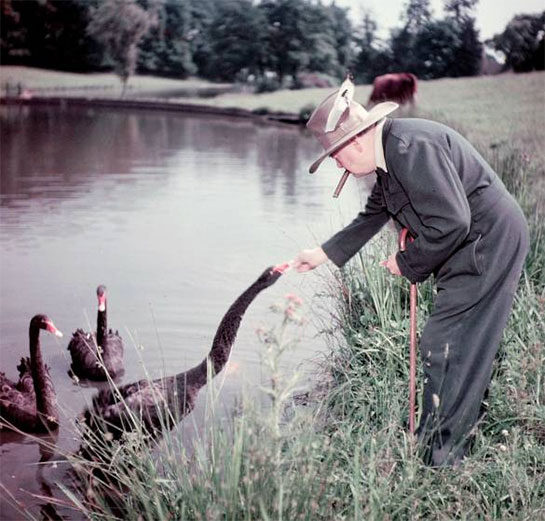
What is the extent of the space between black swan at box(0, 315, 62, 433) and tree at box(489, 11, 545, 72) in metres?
5.01

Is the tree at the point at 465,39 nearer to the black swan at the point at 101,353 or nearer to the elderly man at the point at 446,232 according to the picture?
the black swan at the point at 101,353

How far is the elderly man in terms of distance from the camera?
238cm

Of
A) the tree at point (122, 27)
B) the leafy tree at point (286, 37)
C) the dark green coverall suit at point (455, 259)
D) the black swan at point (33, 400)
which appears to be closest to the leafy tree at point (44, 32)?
the tree at point (122, 27)

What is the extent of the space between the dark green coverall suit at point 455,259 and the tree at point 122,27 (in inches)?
540

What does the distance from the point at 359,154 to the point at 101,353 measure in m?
2.83

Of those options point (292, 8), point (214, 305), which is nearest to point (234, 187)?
point (292, 8)

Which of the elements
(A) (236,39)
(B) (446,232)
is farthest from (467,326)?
(A) (236,39)

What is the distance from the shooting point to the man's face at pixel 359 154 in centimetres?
250

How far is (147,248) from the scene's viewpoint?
775 centimetres

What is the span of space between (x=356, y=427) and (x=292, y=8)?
338 inches

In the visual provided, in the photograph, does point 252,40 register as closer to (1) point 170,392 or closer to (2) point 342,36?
(2) point 342,36

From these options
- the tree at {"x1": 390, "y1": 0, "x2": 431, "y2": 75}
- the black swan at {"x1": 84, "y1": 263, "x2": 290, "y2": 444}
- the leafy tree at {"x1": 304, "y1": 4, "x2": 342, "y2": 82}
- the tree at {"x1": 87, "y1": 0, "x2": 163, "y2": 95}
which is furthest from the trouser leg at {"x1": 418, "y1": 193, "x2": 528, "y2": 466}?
the tree at {"x1": 87, "y1": 0, "x2": 163, "y2": 95}

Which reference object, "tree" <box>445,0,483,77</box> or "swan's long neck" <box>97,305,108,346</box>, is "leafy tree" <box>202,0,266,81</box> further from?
"swan's long neck" <box>97,305,108,346</box>

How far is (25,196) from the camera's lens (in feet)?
34.2
